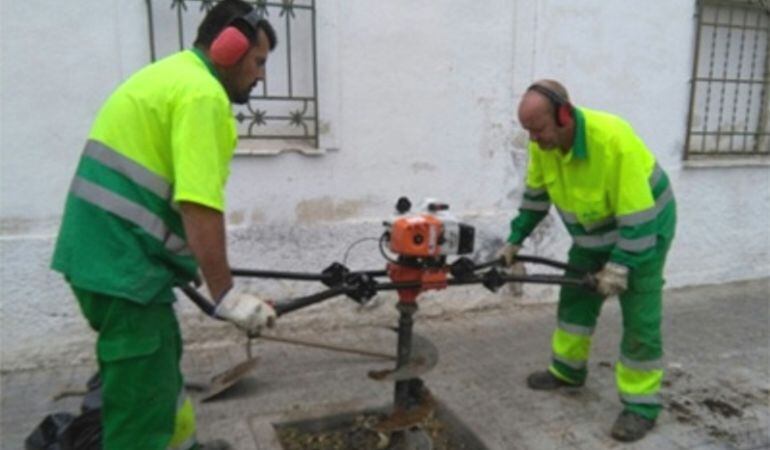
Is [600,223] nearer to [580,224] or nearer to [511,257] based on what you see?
[580,224]

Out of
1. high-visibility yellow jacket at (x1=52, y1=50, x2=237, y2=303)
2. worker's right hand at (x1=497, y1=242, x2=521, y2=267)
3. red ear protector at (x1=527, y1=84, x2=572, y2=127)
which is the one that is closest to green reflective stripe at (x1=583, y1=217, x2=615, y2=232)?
worker's right hand at (x1=497, y1=242, x2=521, y2=267)

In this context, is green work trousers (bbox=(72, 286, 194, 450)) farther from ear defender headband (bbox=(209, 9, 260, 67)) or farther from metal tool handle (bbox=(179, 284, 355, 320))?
ear defender headband (bbox=(209, 9, 260, 67))

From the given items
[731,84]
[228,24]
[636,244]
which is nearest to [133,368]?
[228,24]

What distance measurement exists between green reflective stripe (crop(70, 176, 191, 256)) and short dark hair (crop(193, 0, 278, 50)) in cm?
63

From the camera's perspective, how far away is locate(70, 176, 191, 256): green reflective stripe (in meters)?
2.11

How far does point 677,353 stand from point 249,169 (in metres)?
3.27

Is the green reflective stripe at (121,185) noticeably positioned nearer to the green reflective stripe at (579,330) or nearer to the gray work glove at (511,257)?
the gray work glove at (511,257)

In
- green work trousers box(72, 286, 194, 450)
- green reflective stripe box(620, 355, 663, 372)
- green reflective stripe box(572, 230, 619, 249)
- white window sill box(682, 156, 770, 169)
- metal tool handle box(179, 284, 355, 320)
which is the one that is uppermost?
white window sill box(682, 156, 770, 169)

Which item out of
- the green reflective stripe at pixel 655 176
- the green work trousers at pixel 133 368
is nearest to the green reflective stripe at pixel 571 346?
the green reflective stripe at pixel 655 176

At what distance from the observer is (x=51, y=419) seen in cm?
272

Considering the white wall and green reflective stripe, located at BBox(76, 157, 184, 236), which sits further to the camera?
the white wall

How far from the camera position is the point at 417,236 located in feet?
8.44

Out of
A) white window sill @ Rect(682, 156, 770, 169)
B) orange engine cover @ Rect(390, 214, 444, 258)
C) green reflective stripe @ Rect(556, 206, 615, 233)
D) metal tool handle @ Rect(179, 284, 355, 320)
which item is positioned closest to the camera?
metal tool handle @ Rect(179, 284, 355, 320)

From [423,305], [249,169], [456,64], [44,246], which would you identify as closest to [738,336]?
[423,305]
